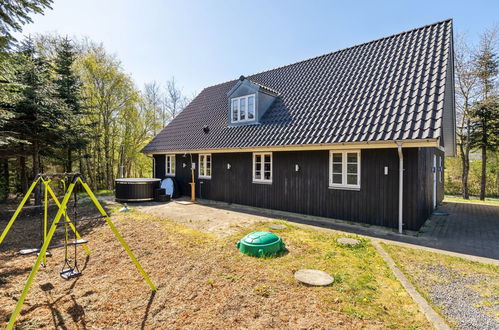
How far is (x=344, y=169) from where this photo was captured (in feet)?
26.6

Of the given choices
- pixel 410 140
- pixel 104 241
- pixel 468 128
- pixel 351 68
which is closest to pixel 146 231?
pixel 104 241

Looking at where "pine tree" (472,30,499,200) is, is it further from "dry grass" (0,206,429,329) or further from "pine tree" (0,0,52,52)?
"pine tree" (0,0,52,52)

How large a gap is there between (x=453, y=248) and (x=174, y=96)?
30.9m

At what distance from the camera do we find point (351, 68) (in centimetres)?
1027

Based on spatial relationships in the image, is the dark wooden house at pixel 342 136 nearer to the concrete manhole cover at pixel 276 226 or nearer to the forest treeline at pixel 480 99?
the concrete manhole cover at pixel 276 226

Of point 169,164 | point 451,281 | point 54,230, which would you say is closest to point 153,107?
point 169,164

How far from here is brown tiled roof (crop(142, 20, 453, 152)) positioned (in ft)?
23.8

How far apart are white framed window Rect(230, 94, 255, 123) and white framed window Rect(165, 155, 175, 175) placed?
16.5 feet

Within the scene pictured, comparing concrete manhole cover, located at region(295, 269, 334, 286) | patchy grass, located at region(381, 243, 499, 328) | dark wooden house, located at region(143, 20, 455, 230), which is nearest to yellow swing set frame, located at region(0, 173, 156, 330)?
concrete manhole cover, located at region(295, 269, 334, 286)

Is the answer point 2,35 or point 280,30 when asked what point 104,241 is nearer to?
point 2,35

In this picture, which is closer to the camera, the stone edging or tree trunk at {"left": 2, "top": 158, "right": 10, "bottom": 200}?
the stone edging

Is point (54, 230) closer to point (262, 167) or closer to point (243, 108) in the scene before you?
point (262, 167)

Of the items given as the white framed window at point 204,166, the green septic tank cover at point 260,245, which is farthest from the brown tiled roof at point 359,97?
the green septic tank cover at point 260,245

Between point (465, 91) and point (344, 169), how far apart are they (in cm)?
1639
